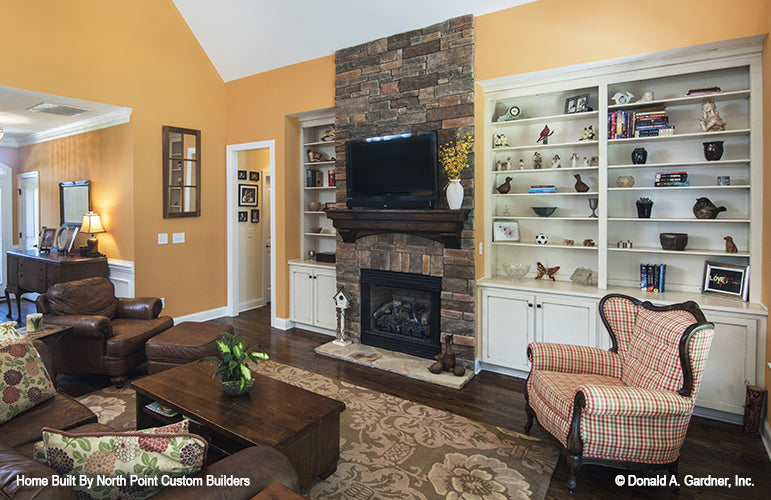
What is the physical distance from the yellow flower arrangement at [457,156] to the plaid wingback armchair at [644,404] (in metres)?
2.01

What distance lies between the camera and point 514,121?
13.6ft

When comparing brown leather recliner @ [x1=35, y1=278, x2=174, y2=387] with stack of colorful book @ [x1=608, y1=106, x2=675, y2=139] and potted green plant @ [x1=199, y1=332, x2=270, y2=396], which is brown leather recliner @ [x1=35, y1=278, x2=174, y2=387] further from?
stack of colorful book @ [x1=608, y1=106, x2=675, y2=139]

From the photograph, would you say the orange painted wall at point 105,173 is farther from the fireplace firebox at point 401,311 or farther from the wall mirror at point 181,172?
the fireplace firebox at point 401,311

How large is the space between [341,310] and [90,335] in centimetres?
232

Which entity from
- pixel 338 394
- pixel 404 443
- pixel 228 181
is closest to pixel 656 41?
pixel 404 443

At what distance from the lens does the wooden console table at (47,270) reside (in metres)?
5.08

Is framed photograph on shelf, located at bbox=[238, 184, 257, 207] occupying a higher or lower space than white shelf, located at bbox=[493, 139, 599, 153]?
lower

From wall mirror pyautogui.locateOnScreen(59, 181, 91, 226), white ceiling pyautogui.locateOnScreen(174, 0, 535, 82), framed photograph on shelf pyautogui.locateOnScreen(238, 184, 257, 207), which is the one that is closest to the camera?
white ceiling pyautogui.locateOnScreen(174, 0, 535, 82)

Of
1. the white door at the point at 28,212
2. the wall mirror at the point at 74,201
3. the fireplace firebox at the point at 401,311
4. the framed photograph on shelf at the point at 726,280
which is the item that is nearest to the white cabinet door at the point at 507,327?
the fireplace firebox at the point at 401,311

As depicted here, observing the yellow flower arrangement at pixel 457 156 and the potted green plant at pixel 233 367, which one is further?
the yellow flower arrangement at pixel 457 156

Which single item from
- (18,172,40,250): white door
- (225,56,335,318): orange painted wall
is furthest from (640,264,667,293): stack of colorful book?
(18,172,40,250): white door

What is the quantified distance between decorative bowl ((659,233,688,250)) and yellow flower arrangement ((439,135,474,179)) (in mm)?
1768

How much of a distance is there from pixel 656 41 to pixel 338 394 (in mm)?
3706

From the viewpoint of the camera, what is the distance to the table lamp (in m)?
5.35
